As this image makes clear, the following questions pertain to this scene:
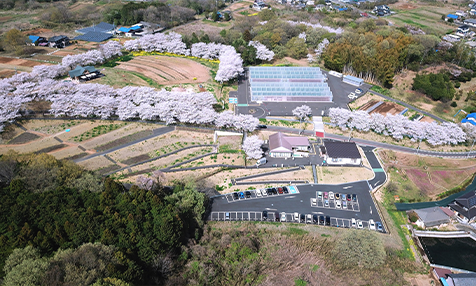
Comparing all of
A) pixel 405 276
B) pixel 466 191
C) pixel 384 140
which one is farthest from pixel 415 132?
pixel 405 276

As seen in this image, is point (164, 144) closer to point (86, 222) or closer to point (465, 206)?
point (86, 222)

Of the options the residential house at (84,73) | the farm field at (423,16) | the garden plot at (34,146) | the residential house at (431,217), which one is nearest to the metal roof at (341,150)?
the residential house at (431,217)

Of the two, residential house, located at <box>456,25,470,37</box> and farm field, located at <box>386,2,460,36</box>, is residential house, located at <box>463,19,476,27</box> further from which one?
residential house, located at <box>456,25,470,37</box>

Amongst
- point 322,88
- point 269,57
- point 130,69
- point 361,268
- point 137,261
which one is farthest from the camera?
point 269,57

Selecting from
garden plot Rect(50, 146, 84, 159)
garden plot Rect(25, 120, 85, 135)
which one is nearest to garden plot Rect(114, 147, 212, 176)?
garden plot Rect(50, 146, 84, 159)

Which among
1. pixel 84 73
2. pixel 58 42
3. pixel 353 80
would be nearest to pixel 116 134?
pixel 84 73

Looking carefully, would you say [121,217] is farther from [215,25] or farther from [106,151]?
[215,25]
